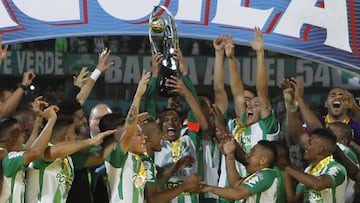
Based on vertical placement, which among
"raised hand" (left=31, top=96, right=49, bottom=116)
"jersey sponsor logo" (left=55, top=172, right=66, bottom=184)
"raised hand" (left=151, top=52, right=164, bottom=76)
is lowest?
"jersey sponsor logo" (left=55, top=172, right=66, bottom=184)

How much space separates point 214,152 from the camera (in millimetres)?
8125

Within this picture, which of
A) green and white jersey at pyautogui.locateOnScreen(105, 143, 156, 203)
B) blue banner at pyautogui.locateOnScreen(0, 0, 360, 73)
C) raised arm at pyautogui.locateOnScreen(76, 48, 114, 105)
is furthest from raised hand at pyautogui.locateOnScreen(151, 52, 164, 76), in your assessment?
green and white jersey at pyautogui.locateOnScreen(105, 143, 156, 203)

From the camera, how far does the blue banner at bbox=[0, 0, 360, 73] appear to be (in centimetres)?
793

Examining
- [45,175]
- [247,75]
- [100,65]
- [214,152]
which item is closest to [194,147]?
[214,152]

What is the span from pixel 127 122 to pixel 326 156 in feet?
5.13

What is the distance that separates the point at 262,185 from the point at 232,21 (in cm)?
150

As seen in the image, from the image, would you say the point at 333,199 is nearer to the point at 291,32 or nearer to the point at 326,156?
the point at 326,156

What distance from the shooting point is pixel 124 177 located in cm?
676

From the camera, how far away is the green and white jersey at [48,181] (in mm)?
→ 6715

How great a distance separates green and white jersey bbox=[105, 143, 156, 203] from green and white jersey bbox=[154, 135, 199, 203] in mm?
958

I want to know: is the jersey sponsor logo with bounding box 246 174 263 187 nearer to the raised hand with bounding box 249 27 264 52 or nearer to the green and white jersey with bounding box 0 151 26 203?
the raised hand with bounding box 249 27 264 52

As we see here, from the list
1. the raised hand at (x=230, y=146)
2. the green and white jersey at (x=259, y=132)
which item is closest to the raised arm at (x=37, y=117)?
the raised hand at (x=230, y=146)

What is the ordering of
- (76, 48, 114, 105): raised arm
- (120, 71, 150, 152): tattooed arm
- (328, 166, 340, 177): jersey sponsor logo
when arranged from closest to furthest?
1. (120, 71, 150, 152): tattooed arm
2. (328, 166, 340, 177): jersey sponsor logo
3. (76, 48, 114, 105): raised arm

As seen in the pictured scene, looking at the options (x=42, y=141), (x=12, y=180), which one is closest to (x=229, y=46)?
(x=42, y=141)
